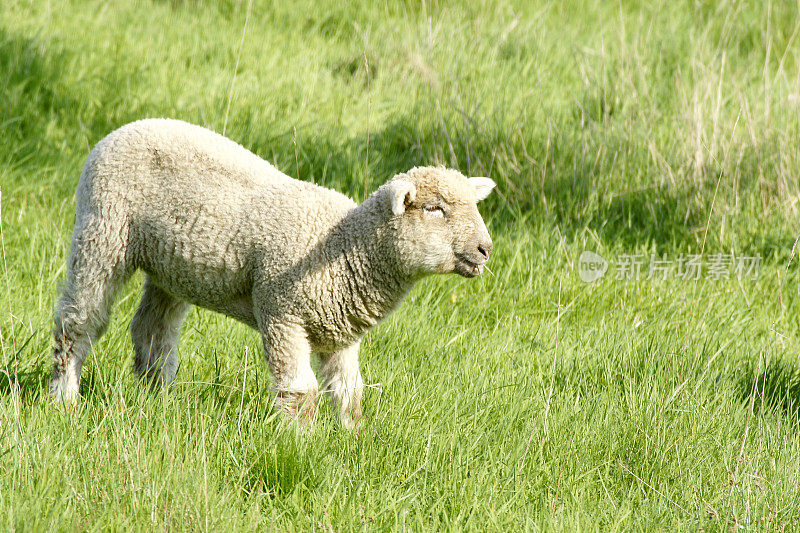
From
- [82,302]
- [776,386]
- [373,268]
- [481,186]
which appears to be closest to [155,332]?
[82,302]

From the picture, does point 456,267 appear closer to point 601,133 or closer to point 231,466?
point 231,466

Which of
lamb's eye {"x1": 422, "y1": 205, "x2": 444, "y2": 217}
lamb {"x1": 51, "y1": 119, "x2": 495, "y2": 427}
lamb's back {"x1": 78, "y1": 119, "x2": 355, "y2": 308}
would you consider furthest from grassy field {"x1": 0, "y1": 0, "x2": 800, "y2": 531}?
lamb's eye {"x1": 422, "y1": 205, "x2": 444, "y2": 217}

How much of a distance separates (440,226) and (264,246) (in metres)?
0.70

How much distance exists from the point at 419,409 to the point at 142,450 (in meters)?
1.18

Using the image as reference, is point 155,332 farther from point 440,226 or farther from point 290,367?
point 440,226

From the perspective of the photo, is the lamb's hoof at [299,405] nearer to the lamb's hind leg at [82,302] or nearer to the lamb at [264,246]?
the lamb at [264,246]

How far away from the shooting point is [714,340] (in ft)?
14.7

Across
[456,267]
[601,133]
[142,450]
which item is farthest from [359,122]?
[142,450]

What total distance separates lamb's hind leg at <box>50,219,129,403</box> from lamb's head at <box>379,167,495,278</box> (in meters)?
1.21

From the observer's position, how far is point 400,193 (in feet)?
9.95
